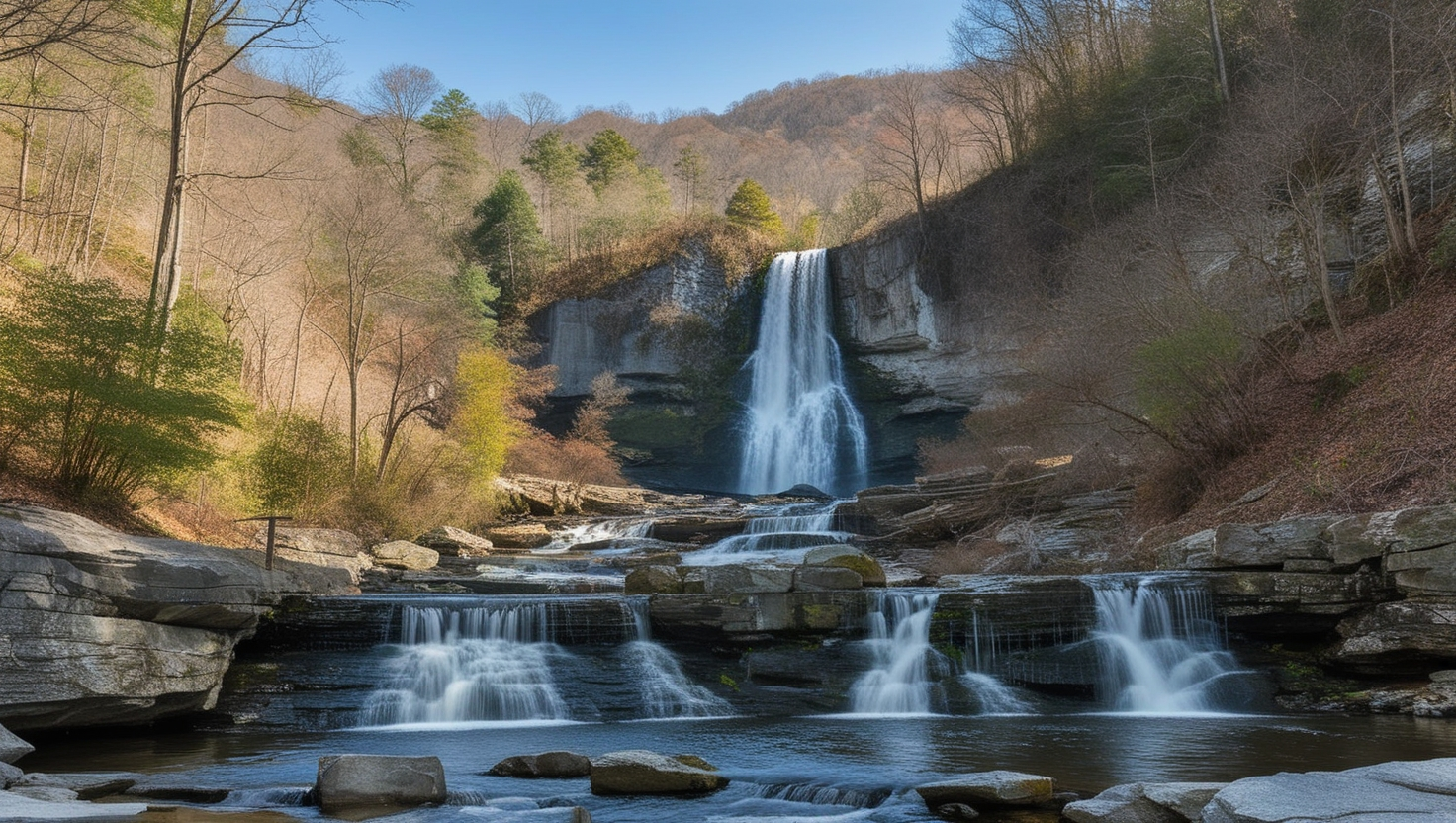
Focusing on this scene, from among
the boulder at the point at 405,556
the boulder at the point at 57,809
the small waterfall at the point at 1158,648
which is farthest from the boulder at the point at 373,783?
the boulder at the point at 405,556

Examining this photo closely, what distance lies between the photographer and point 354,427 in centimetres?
1975

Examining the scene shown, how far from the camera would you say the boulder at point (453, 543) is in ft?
64.4

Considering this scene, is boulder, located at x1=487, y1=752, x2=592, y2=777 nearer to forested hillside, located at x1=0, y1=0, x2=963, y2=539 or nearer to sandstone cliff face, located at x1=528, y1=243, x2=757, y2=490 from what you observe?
forested hillside, located at x1=0, y1=0, x2=963, y2=539

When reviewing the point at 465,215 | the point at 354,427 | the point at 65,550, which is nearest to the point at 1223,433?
the point at 65,550

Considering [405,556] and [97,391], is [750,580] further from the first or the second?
[405,556]

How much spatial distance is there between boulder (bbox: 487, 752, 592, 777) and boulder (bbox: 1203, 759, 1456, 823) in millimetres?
4350

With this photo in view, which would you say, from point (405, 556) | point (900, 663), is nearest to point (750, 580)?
point (900, 663)

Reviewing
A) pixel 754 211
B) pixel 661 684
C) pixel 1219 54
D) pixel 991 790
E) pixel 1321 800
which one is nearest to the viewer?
pixel 1321 800

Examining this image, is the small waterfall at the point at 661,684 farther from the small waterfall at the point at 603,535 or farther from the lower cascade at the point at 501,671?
the small waterfall at the point at 603,535

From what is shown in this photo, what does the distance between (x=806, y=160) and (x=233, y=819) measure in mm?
64008

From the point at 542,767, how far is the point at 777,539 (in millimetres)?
13607

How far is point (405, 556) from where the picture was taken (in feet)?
56.8

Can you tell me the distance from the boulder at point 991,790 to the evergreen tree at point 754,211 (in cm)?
3567

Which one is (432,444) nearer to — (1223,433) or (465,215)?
(1223,433)
